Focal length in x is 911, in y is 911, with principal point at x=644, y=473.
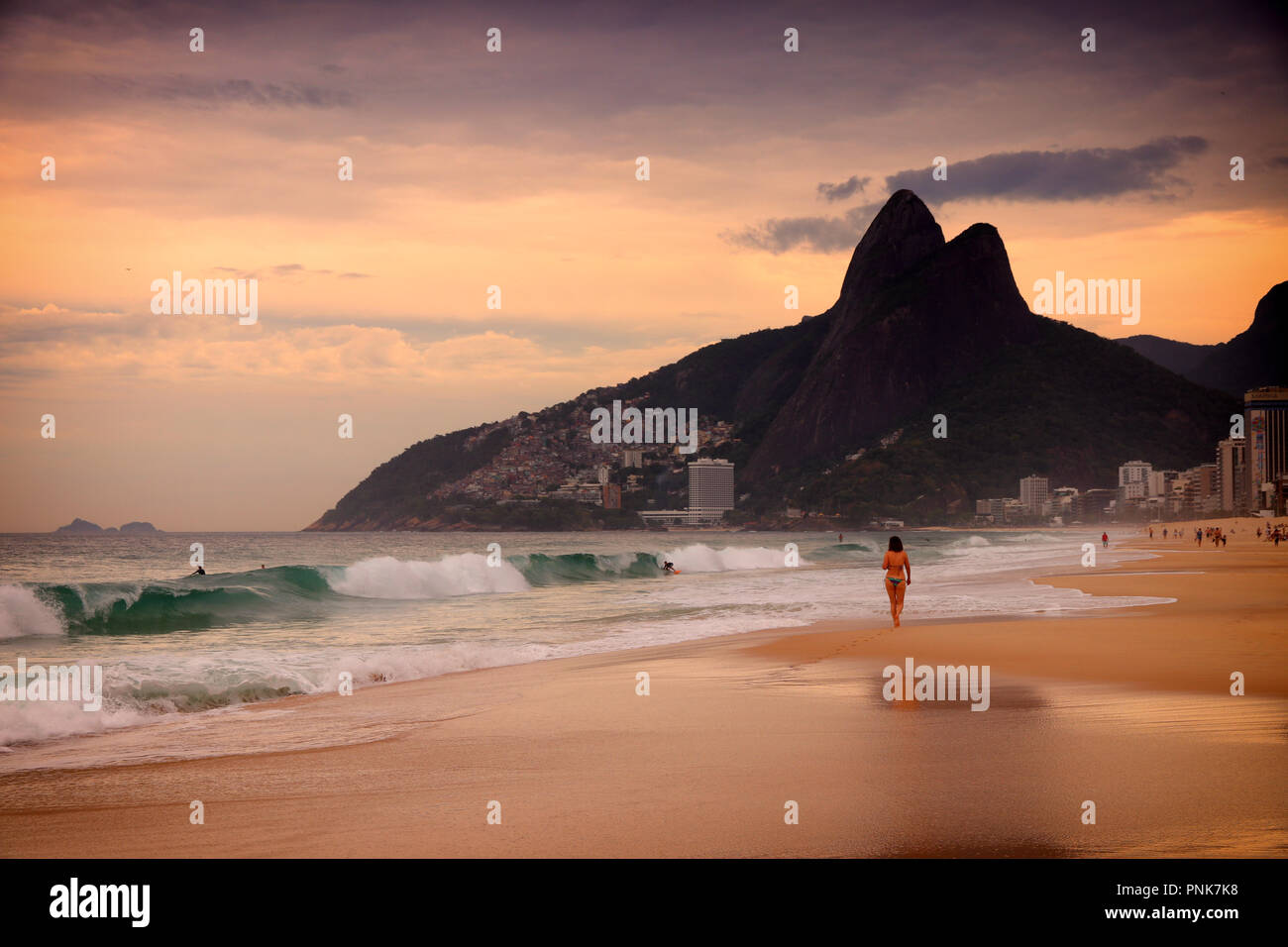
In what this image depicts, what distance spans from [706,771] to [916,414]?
17515 cm

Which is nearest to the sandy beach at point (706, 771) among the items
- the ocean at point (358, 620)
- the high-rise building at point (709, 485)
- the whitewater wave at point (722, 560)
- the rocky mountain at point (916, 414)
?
the ocean at point (358, 620)

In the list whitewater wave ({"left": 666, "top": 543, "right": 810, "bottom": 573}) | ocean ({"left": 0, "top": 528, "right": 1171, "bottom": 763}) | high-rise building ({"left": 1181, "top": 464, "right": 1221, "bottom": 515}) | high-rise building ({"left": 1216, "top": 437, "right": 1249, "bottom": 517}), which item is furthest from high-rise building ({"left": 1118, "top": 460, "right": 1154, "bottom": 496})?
ocean ({"left": 0, "top": 528, "right": 1171, "bottom": 763})

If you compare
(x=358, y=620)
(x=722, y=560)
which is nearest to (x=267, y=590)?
(x=358, y=620)

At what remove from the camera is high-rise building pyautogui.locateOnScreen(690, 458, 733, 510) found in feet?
578

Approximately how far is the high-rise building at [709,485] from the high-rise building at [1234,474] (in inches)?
3429

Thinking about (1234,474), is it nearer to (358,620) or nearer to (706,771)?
(358,620)

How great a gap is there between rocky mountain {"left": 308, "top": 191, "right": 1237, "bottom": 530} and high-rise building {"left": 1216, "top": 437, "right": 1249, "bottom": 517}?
6.54 m

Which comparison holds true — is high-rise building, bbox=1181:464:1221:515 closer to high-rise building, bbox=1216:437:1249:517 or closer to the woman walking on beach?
high-rise building, bbox=1216:437:1249:517

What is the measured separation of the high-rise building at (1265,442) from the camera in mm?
153000

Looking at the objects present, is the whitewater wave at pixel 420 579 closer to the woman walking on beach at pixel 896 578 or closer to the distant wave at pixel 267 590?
the distant wave at pixel 267 590

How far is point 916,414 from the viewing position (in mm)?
173125
